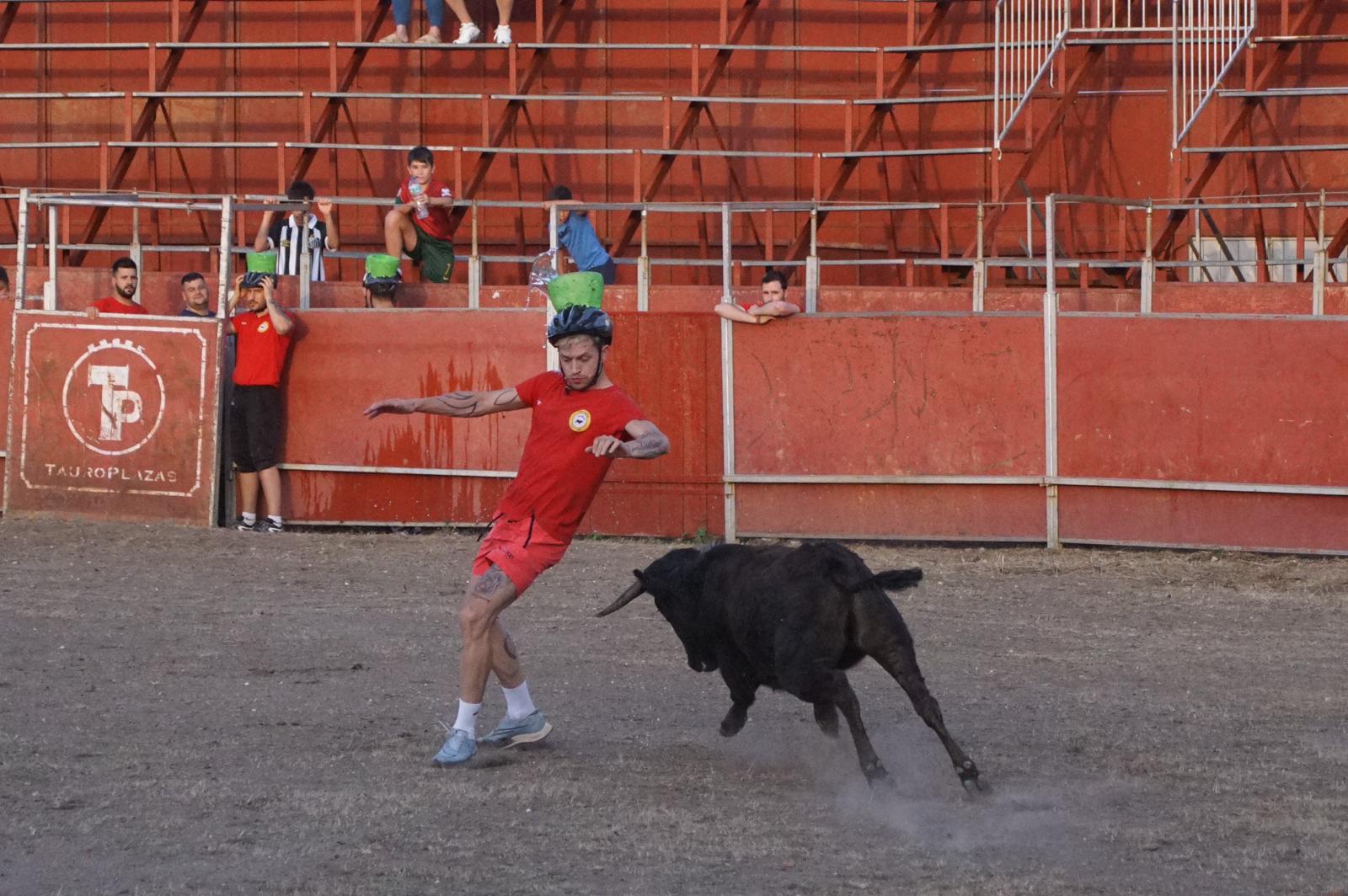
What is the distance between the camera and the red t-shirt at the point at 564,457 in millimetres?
6727

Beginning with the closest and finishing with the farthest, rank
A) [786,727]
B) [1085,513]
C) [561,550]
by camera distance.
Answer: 1. [561,550]
2. [786,727]
3. [1085,513]

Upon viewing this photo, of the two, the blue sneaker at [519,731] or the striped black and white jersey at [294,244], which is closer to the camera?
the blue sneaker at [519,731]

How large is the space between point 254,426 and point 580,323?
23.0 feet

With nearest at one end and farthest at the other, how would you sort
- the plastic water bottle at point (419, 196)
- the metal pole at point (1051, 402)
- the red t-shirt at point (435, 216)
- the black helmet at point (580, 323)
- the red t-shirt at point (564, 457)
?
the black helmet at point (580, 323) → the red t-shirt at point (564, 457) → the metal pole at point (1051, 402) → the plastic water bottle at point (419, 196) → the red t-shirt at point (435, 216)

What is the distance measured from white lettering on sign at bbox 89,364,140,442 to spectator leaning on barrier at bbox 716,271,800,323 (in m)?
4.24

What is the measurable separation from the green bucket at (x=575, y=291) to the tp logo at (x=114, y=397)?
708 cm

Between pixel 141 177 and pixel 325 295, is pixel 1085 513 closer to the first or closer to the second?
pixel 325 295

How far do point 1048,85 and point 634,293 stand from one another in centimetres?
583

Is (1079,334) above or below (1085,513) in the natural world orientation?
above

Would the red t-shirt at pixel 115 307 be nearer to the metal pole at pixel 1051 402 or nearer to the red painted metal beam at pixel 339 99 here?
the red painted metal beam at pixel 339 99

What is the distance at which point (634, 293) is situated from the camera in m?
14.7

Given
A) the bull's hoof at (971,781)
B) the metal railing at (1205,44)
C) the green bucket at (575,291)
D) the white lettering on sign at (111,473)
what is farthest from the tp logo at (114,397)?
the metal railing at (1205,44)

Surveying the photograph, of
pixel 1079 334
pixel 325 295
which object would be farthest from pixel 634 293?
pixel 1079 334

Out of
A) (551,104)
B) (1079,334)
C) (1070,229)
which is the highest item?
(551,104)
